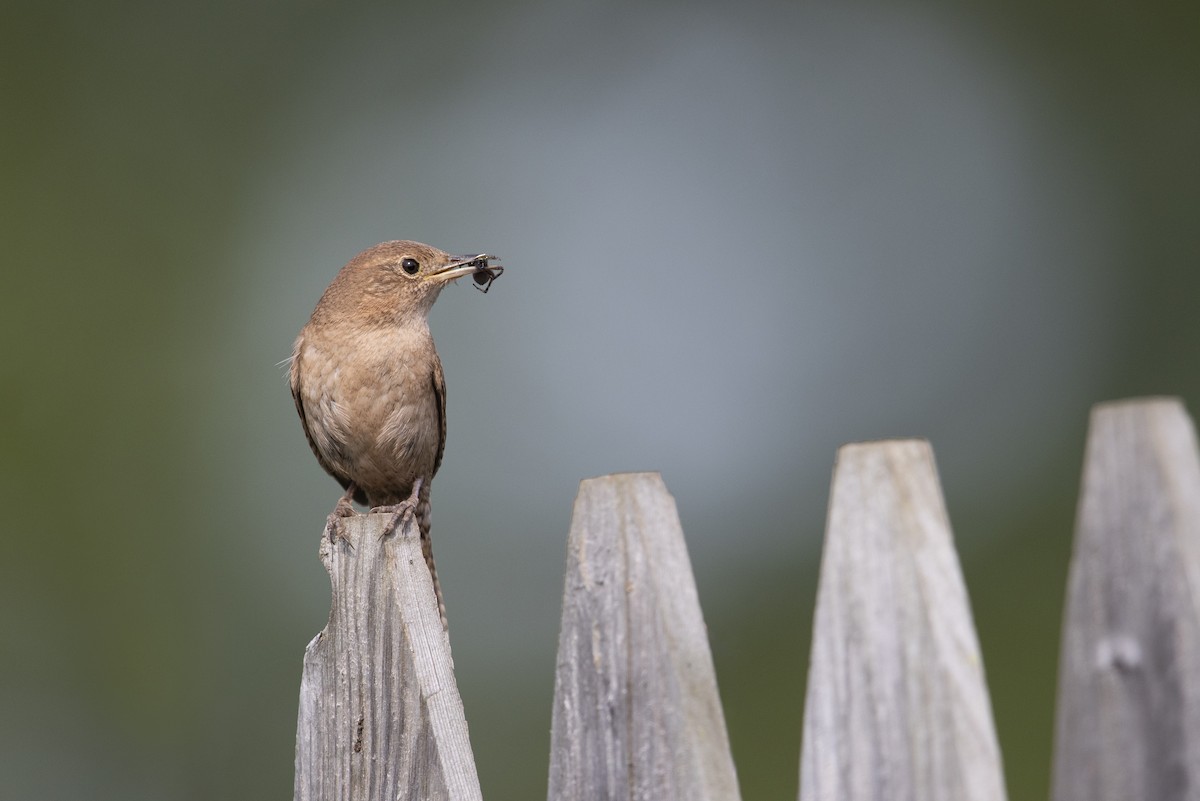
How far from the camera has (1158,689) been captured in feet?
4.39

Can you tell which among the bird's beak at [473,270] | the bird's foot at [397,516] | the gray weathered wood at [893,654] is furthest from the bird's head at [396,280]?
the gray weathered wood at [893,654]

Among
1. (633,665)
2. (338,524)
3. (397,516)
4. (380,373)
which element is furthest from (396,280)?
(633,665)

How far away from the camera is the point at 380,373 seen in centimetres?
371

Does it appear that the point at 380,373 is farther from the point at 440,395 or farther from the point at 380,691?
the point at 380,691

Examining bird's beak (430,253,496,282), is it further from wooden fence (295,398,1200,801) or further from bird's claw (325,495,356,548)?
wooden fence (295,398,1200,801)

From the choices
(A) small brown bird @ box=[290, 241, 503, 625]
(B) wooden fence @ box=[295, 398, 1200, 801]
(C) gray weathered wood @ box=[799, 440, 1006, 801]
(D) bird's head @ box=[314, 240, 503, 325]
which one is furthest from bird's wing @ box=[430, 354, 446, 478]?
(C) gray weathered wood @ box=[799, 440, 1006, 801]

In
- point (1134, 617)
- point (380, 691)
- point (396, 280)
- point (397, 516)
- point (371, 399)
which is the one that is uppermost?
point (396, 280)

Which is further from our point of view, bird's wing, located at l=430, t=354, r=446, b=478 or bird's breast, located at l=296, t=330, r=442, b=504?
bird's wing, located at l=430, t=354, r=446, b=478

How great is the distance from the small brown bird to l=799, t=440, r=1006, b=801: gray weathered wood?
2.22 m

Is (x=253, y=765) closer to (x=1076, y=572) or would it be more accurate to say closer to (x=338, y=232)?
(x=338, y=232)

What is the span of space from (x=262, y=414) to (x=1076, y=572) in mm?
5705

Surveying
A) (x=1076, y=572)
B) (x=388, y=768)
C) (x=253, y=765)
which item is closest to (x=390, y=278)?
(x=388, y=768)

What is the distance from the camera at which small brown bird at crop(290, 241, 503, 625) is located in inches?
146

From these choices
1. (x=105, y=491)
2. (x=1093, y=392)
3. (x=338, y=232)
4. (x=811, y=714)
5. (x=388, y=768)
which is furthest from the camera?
(x=338, y=232)
